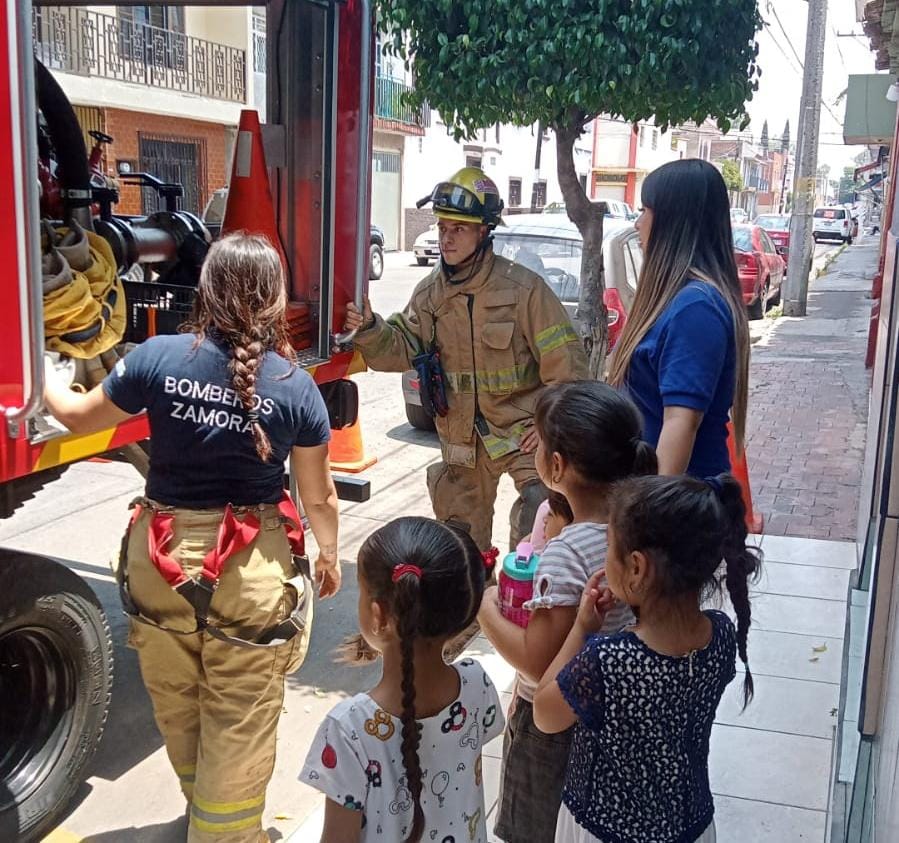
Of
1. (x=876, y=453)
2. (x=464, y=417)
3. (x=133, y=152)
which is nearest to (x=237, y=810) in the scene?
(x=464, y=417)

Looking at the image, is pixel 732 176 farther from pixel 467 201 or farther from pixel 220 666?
pixel 220 666

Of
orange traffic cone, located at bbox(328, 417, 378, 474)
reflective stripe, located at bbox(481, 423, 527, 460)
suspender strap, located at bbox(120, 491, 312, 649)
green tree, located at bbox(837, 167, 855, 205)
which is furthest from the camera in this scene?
green tree, located at bbox(837, 167, 855, 205)

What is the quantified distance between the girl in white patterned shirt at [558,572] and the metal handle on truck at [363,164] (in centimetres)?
174

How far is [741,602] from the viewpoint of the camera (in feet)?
7.30

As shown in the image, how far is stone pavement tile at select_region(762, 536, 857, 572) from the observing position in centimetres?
536

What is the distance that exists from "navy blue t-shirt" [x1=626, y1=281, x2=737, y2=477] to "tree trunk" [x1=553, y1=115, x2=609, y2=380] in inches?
176

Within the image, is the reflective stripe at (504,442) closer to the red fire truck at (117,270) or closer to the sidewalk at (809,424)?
the red fire truck at (117,270)

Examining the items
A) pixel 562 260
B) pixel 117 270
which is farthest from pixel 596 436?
pixel 562 260

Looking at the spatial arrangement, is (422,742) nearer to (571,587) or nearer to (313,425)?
(571,587)

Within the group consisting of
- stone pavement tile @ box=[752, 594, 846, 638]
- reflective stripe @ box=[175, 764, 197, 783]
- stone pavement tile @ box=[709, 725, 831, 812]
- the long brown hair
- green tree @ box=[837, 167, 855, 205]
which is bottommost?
stone pavement tile @ box=[709, 725, 831, 812]

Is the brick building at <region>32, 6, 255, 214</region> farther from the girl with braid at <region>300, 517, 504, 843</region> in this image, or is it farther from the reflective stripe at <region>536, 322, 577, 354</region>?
the girl with braid at <region>300, 517, 504, 843</region>

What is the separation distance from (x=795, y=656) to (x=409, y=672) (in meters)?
2.81

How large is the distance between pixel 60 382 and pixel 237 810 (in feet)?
4.02

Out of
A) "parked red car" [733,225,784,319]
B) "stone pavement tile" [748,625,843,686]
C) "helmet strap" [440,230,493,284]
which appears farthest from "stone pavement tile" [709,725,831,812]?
"parked red car" [733,225,784,319]
